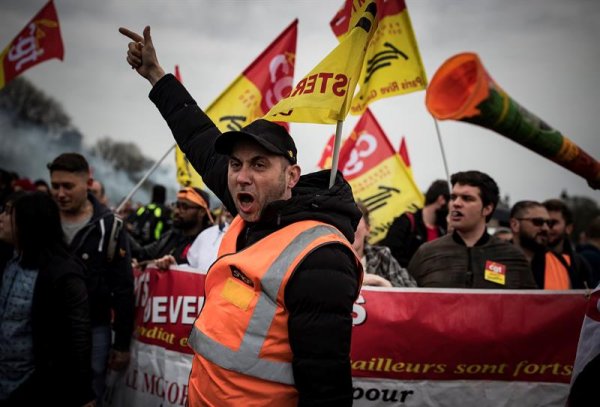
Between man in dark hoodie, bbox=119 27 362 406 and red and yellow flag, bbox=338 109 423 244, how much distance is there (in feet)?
16.5

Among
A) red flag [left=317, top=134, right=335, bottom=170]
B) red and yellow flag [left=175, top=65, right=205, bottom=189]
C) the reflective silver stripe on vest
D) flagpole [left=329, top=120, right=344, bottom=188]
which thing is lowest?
the reflective silver stripe on vest

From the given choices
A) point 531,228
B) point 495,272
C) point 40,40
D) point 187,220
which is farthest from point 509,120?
point 40,40

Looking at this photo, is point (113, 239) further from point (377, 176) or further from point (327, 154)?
point (327, 154)

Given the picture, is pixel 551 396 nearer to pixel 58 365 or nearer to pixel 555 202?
pixel 58 365

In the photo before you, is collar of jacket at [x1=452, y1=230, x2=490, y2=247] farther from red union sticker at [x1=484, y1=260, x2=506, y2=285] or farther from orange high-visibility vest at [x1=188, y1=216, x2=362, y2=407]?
orange high-visibility vest at [x1=188, y1=216, x2=362, y2=407]

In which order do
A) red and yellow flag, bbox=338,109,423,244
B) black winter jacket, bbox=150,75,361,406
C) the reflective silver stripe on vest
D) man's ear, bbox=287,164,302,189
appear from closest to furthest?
black winter jacket, bbox=150,75,361,406 → the reflective silver stripe on vest → man's ear, bbox=287,164,302,189 → red and yellow flag, bbox=338,109,423,244

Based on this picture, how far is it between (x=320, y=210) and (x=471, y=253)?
231cm

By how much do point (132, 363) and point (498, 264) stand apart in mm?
2765

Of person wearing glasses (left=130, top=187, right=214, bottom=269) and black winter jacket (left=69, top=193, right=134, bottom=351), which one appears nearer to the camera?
black winter jacket (left=69, top=193, right=134, bottom=351)

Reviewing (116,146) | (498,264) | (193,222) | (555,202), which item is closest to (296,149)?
(498,264)

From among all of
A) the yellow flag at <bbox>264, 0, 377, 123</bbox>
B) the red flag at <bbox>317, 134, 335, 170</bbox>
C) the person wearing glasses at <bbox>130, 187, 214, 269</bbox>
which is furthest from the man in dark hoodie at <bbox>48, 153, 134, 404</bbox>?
the red flag at <bbox>317, 134, 335, 170</bbox>

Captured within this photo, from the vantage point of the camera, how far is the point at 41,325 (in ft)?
10.6

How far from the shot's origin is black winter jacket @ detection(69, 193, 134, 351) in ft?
12.9

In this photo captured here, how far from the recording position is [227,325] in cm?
203
